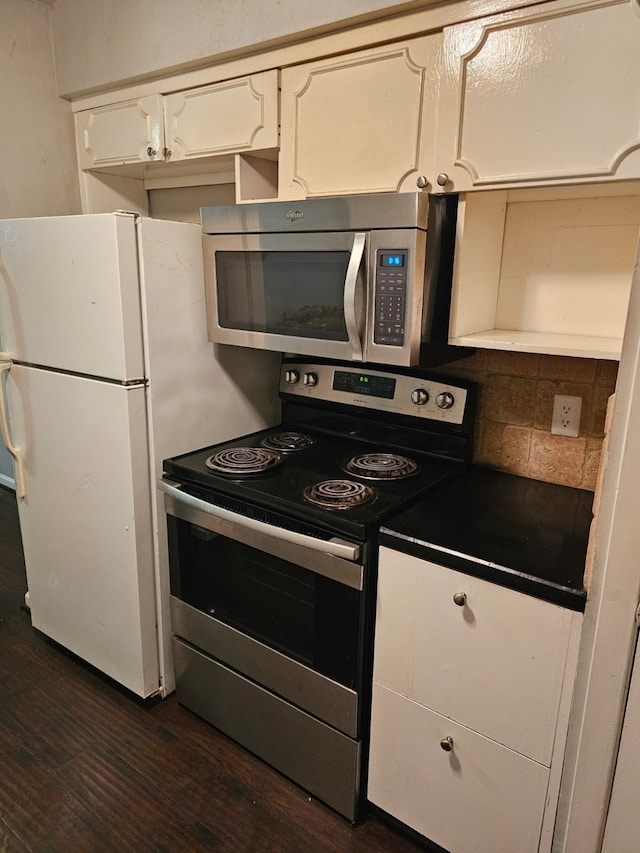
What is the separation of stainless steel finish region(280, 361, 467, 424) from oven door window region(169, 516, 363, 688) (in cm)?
62

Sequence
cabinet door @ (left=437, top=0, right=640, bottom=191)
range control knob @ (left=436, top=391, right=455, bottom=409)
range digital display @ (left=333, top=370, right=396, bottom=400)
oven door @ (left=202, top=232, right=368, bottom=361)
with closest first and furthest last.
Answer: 1. cabinet door @ (left=437, top=0, right=640, bottom=191)
2. oven door @ (left=202, top=232, right=368, bottom=361)
3. range control knob @ (left=436, top=391, right=455, bottom=409)
4. range digital display @ (left=333, top=370, right=396, bottom=400)

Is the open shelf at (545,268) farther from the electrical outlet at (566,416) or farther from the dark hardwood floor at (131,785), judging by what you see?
the dark hardwood floor at (131,785)

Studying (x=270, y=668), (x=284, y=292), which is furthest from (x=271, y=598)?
(x=284, y=292)

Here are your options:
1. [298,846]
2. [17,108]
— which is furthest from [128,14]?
[298,846]

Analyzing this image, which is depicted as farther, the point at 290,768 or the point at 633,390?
the point at 290,768

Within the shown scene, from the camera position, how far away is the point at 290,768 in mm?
1680

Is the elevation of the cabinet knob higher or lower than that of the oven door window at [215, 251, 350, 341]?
lower

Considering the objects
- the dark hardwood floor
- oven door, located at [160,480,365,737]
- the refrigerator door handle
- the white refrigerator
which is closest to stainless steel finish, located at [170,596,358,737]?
oven door, located at [160,480,365,737]

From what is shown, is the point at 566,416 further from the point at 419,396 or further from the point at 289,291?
the point at 289,291

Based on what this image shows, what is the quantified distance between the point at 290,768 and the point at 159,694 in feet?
1.88

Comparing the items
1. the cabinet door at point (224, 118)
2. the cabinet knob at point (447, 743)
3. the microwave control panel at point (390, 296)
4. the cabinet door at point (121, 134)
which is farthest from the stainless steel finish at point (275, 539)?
the cabinet door at point (121, 134)

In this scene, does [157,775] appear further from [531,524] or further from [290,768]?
[531,524]

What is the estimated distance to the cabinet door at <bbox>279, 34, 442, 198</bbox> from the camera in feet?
4.58

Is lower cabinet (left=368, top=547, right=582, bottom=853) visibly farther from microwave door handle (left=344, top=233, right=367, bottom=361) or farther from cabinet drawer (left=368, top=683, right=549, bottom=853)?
microwave door handle (left=344, top=233, right=367, bottom=361)
